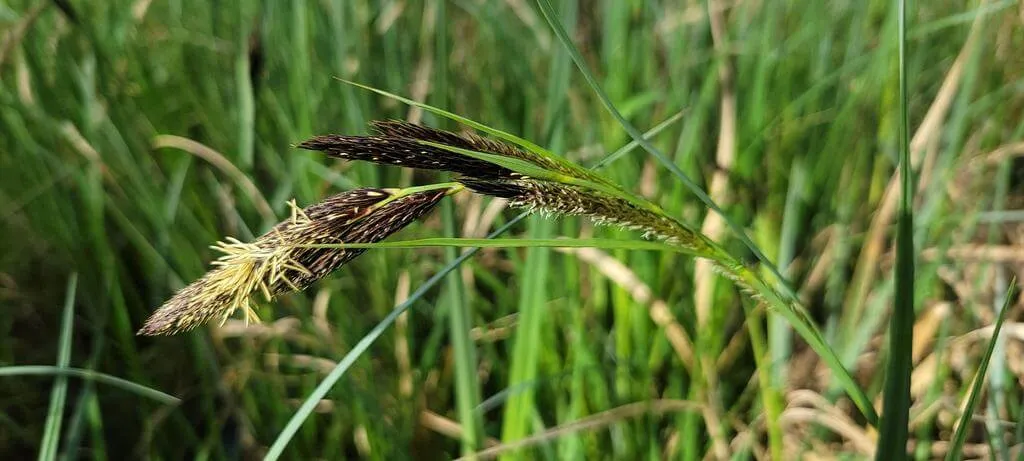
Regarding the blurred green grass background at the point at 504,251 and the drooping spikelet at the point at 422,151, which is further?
the blurred green grass background at the point at 504,251

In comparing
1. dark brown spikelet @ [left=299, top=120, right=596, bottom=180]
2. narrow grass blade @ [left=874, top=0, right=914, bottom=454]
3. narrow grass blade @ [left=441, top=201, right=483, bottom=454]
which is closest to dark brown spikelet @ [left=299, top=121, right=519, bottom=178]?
dark brown spikelet @ [left=299, top=120, right=596, bottom=180]

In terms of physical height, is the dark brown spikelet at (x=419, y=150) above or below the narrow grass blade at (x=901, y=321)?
above

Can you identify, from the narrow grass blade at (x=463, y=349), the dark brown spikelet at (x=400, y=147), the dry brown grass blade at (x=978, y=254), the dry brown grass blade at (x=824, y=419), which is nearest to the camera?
the dark brown spikelet at (x=400, y=147)

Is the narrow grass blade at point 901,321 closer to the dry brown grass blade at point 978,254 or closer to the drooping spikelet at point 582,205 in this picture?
the drooping spikelet at point 582,205

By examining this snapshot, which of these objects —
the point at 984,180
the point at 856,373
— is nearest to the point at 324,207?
the point at 856,373

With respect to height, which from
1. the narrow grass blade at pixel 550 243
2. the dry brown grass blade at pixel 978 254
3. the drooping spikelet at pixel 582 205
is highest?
the drooping spikelet at pixel 582 205

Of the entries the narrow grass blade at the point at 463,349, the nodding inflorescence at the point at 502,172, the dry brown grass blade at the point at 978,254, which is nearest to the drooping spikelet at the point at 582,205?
the nodding inflorescence at the point at 502,172

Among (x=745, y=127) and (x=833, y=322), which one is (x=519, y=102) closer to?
(x=745, y=127)

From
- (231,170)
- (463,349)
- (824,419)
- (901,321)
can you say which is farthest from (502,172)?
(231,170)
